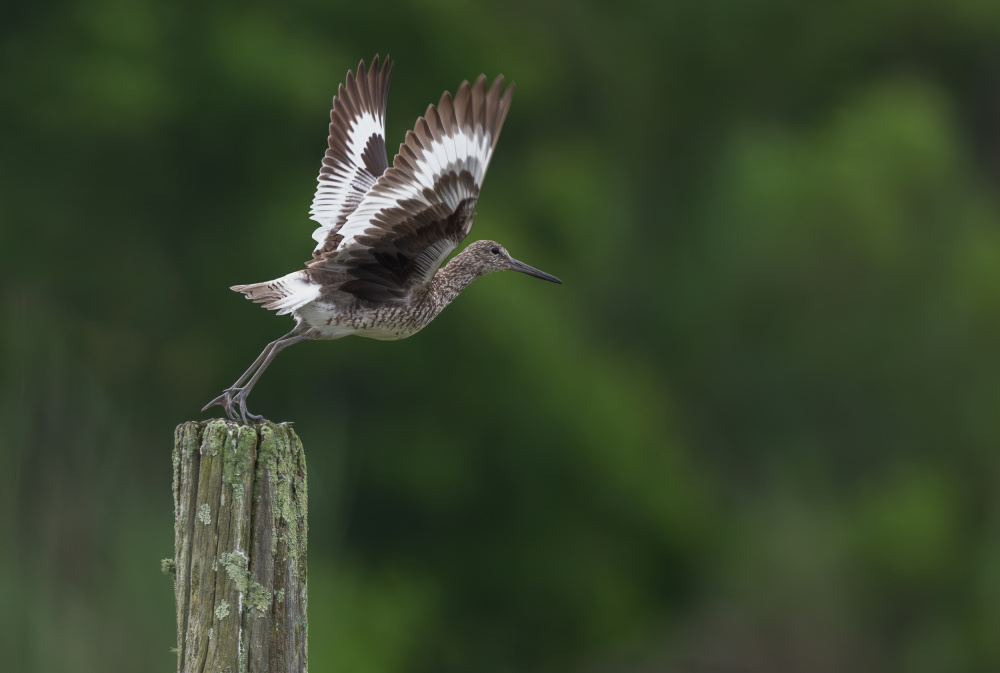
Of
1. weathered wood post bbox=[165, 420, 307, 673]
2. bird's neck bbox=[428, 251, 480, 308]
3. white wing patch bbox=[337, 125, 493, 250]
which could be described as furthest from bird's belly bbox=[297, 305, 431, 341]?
weathered wood post bbox=[165, 420, 307, 673]

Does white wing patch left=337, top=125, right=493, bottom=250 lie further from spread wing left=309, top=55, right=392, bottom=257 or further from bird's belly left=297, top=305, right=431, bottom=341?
spread wing left=309, top=55, right=392, bottom=257

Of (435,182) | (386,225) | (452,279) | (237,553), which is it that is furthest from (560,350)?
(237,553)

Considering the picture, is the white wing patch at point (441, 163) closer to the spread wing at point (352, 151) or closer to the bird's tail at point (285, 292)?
the bird's tail at point (285, 292)

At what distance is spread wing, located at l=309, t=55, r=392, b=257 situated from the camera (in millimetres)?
5738

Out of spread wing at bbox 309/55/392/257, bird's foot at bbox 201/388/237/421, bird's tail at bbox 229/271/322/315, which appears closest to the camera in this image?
bird's foot at bbox 201/388/237/421

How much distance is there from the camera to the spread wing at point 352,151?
574cm

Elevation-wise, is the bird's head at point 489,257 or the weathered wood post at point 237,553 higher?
the bird's head at point 489,257

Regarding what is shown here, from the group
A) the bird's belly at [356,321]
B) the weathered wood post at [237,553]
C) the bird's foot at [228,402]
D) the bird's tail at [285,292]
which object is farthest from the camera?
the bird's belly at [356,321]

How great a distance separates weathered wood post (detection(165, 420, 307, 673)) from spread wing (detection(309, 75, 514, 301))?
4.34 feet

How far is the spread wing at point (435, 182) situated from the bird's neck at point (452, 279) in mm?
491

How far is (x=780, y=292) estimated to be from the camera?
13.9m

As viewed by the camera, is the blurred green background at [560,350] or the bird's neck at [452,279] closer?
the bird's neck at [452,279]

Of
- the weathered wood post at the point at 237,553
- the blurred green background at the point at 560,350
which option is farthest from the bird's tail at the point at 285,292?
the blurred green background at the point at 560,350

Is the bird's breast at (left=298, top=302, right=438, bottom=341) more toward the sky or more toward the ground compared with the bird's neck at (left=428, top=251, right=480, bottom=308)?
more toward the ground
